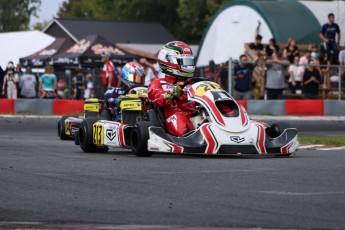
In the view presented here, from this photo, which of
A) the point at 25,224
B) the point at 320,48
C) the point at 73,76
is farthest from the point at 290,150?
the point at 73,76

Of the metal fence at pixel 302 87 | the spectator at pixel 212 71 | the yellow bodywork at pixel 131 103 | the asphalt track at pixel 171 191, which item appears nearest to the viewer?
the asphalt track at pixel 171 191

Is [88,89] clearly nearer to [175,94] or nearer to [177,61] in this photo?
[177,61]

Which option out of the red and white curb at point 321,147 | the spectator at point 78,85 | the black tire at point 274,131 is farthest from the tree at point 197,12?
the black tire at point 274,131

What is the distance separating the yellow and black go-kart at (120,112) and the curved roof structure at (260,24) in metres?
18.2

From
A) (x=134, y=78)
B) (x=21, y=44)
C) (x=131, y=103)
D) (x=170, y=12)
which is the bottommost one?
(x=131, y=103)

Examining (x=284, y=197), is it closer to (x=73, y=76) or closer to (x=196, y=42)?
(x=73, y=76)

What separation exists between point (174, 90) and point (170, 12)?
217 ft

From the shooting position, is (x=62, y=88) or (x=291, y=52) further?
(x=62, y=88)

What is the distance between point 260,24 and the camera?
1446 inches

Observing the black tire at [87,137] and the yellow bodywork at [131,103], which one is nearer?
the yellow bodywork at [131,103]

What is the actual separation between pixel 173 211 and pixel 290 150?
223 inches

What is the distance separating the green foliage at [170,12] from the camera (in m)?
73.4

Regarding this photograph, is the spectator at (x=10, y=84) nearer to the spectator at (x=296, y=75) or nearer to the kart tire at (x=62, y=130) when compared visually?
the spectator at (x=296, y=75)

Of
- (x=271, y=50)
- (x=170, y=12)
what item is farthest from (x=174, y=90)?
(x=170, y=12)
